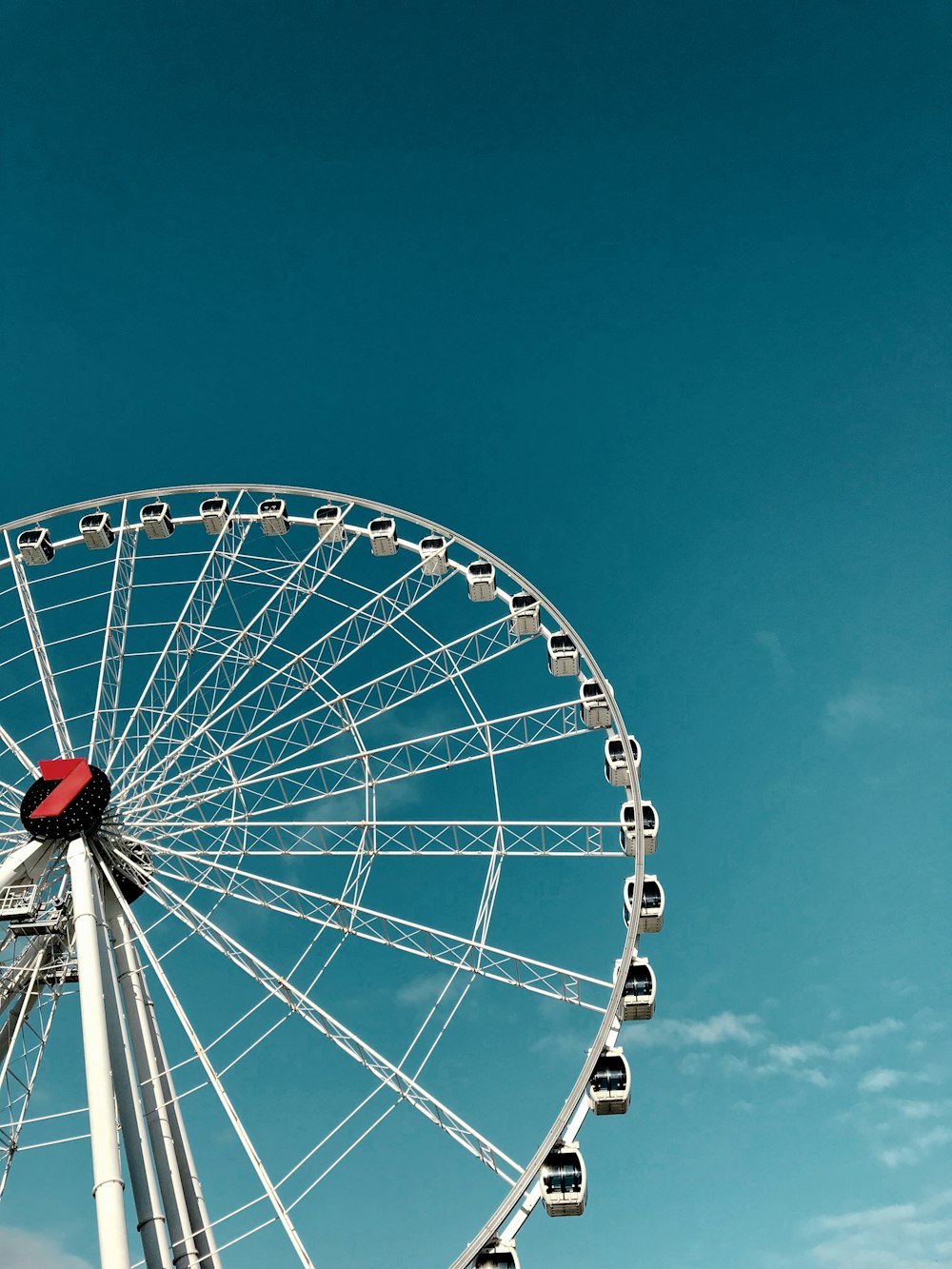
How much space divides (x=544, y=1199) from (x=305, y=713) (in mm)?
11527

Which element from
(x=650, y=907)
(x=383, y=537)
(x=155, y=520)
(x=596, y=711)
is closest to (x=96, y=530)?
(x=155, y=520)

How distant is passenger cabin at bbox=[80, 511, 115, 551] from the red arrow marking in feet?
28.7

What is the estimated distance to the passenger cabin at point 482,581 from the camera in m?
29.3

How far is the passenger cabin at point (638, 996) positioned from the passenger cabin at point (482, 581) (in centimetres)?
1092

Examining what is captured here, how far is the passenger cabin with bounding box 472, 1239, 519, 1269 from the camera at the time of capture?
18.8 metres

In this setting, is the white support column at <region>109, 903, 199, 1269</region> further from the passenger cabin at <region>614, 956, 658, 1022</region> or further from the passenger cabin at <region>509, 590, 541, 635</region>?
the passenger cabin at <region>509, 590, 541, 635</region>

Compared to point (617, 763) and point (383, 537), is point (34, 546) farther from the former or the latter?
point (617, 763)

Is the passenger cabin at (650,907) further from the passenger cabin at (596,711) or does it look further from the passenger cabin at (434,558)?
the passenger cabin at (434,558)

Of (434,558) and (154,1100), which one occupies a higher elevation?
(434,558)

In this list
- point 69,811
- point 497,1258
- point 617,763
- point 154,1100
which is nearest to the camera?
point 497,1258

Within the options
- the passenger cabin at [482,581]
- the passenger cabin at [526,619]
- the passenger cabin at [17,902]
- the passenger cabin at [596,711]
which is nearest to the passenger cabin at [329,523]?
the passenger cabin at [482,581]

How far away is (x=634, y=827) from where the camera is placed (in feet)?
81.0

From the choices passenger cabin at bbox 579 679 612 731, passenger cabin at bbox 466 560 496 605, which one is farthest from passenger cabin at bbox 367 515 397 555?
passenger cabin at bbox 579 679 612 731

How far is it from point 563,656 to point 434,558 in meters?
4.74
